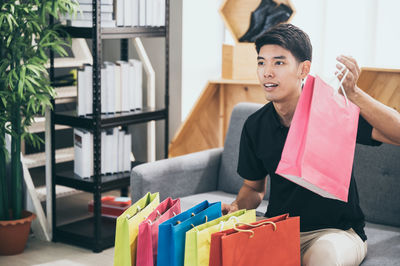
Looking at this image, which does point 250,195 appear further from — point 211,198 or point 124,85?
point 124,85

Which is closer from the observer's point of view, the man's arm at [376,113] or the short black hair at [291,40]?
the man's arm at [376,113]

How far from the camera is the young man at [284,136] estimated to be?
5.95ft

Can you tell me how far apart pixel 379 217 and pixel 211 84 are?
150cm

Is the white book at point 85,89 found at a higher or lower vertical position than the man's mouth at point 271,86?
lower

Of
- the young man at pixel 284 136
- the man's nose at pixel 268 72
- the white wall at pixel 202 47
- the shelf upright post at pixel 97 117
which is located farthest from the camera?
the white wall at pixel 202 47

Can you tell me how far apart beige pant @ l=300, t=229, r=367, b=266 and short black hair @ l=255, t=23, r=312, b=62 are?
0.58 m

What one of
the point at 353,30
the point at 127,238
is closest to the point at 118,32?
the point at 353,30

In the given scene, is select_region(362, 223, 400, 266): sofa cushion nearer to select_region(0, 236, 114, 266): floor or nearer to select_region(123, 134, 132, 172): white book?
select_region(0, 236, 114, 266): floor

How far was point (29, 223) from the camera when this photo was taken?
10.7ft

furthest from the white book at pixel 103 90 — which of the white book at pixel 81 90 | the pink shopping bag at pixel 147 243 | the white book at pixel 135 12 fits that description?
the pink shopping bag at pixel 147 243

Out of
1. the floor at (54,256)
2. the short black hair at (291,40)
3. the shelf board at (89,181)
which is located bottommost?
the floor at (54,256)

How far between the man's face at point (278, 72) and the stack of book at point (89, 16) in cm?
146

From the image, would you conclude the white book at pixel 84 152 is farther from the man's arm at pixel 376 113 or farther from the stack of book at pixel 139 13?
the man's arm at pixel 376 113

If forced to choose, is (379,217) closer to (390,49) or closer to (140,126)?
(390,49)
